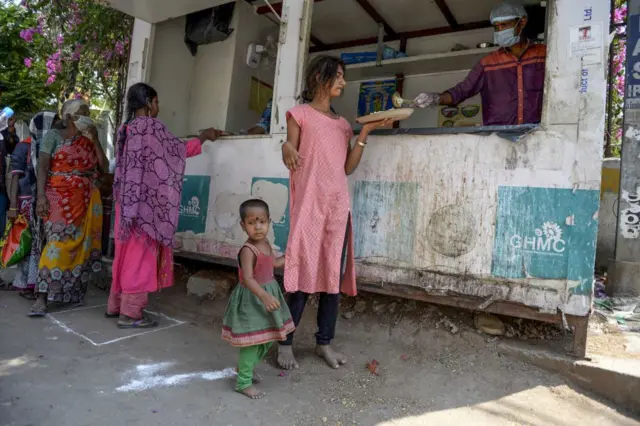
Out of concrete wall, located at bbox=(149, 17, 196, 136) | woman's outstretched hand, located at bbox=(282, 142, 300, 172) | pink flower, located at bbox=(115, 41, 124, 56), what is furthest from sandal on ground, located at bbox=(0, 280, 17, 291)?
woman's outstretched hand, located at bbox=(282, 142, 300, 172)

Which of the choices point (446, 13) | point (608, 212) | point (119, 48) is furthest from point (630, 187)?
point (119, 48)

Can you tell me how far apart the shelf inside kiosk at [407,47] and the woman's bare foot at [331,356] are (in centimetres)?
278

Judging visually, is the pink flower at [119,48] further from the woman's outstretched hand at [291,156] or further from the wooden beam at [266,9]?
the woman's outstretched hand at [291,156]

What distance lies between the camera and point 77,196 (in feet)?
12.0

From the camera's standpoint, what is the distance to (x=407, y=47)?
5.11m

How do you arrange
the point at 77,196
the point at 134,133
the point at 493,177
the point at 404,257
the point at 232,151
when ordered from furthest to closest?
the point at 232,151 < the point at 77,196 < the point at 134,133 < the point at 404,257 < the point at 493,177

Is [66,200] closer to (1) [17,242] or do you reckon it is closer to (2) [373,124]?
(1) [17,242]

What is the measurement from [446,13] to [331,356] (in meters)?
3.55

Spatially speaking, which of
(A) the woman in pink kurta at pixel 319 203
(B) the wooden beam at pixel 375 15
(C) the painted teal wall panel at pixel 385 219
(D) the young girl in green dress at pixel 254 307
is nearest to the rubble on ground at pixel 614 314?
(C) the painted teal wall panel at pixel 385 219

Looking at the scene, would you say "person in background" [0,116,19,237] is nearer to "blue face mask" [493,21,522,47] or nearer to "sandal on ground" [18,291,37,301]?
"sandal on ground" [18,291,37,301]

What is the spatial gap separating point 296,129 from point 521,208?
1.40 metres

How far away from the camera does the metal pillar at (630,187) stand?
14.3ft

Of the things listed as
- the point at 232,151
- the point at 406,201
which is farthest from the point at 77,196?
the point at 406,201

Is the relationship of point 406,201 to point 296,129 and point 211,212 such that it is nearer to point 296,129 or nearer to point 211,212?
point 296,129
